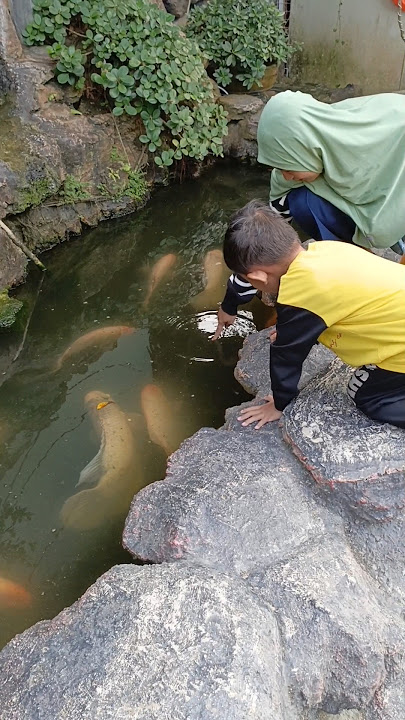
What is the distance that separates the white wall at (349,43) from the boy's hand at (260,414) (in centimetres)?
614

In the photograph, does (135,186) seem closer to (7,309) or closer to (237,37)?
(7,309)

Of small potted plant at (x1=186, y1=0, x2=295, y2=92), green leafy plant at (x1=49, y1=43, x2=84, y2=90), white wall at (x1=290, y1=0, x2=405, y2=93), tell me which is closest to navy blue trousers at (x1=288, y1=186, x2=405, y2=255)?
green leafy plant at (x1=49, y1=43, x2=84, y2=90)

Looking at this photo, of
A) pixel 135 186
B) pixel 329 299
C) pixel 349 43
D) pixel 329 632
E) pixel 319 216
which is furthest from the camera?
pixel 349 43

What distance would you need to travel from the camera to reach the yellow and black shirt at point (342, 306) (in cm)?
191

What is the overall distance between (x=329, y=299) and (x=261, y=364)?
1.04m

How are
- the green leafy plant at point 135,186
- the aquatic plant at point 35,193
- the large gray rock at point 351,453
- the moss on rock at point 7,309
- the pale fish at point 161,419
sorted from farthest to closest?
the green leafy plant at point 135,186 → the aquatic plant at point 35,193 → the moss on rock at point 7,309 → the pale fish at point 161,419 → the large gray rock at point 351,453

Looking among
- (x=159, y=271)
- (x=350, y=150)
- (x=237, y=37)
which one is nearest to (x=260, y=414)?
(x=350, y=150)

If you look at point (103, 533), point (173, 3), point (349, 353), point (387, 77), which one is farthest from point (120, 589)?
point (387, 77)

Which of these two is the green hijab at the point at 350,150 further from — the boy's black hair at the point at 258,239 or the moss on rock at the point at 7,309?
the moss on rock at the point at 7,309

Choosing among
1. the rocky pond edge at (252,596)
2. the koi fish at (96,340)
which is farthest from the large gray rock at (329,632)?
the koi fish at (96,340)

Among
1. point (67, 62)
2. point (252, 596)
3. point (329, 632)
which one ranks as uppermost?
point (67, 62)

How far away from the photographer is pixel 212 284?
417cm

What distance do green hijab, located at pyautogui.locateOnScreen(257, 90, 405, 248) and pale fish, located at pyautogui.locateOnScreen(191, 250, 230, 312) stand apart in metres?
1.44

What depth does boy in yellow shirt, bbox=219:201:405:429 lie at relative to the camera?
1.91m
